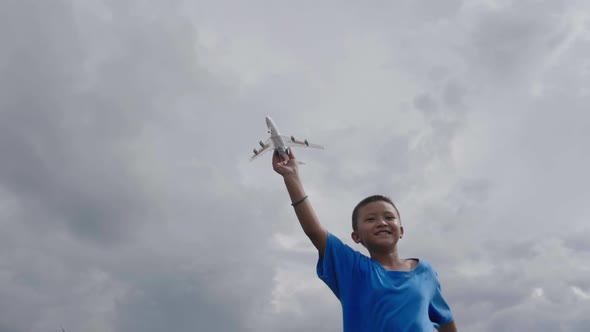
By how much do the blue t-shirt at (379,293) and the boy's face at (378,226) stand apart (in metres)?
0.26

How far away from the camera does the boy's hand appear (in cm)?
673

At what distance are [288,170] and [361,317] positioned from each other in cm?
224

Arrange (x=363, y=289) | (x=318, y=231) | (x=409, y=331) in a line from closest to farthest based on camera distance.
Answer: (x=409, y=331) < (x=363, y=289) < (x=318, y=231)

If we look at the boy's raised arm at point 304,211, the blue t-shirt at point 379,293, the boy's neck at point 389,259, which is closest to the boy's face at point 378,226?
the boy's neck at point 389,259

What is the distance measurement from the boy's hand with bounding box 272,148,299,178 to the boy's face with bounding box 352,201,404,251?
112cm

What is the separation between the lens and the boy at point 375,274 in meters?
5.71

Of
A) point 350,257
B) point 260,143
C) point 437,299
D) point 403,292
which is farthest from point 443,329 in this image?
point 260,143

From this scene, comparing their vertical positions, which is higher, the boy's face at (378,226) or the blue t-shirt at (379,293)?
the boy's face at (378,226)

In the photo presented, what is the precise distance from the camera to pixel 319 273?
6.40 metres

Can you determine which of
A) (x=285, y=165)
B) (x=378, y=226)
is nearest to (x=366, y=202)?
(x=378, y=226)

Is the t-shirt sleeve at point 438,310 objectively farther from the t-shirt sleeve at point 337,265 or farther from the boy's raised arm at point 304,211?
the boy's raised arm at point 304,211

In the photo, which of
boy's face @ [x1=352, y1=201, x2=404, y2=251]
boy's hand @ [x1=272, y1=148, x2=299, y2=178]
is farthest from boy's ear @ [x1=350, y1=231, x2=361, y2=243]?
boy's hand @ [x1=272, y1=148, x2=299, y2=178]

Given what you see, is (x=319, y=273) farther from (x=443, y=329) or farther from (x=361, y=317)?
(x=443, y=329)

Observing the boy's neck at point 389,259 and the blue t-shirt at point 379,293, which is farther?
the boy's neck at point 389,259
